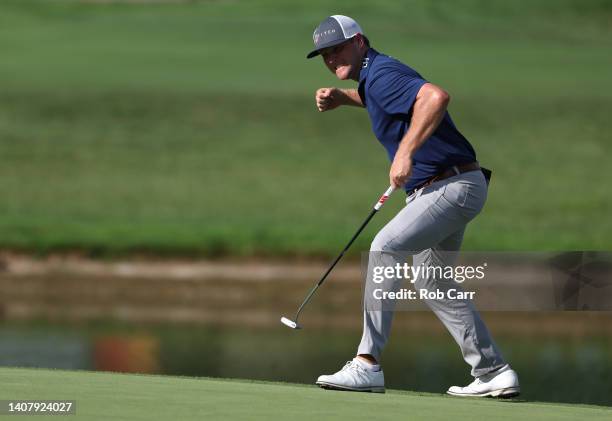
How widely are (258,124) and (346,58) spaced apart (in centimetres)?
2105

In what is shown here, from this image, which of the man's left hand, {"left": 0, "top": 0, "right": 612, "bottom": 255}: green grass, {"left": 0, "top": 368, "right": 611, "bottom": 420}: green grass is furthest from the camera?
{"left": 0, "top": 0, "right": 612, "bottom": 255}: green grass

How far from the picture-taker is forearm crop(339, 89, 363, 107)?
834 centimetres

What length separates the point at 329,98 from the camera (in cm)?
843

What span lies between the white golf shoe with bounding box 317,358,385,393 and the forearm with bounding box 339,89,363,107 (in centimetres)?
157

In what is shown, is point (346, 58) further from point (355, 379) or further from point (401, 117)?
point (355, 379)

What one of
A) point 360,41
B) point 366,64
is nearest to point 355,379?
point 366,64

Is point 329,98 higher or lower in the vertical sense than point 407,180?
higher

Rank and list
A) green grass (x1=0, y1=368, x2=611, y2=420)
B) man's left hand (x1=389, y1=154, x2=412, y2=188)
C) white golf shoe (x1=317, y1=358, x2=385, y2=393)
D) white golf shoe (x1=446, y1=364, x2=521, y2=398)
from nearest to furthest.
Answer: green grass (x1=0, y1=368, x2=611, y2=420) < man's left hand (x1=389, y1=154, x2=412, y2=188) < white golf shoe (x1=317, y1=358, x2=385, y2=393) < white golf shoe (x1=446, y1=364, x2=521, y2=398)

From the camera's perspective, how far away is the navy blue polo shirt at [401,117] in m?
7.31

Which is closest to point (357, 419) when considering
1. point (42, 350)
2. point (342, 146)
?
point (42, 350)

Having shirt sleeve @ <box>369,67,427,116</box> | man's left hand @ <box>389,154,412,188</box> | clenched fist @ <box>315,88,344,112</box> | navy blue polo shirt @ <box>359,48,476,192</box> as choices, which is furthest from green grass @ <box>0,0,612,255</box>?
man's left hand @ <box>389,154,412,188</box>

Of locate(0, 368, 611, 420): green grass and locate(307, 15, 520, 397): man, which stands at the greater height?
locate(307, 15, 520, 397): man

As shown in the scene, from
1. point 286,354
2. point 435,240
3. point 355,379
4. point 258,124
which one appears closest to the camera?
point 355,379

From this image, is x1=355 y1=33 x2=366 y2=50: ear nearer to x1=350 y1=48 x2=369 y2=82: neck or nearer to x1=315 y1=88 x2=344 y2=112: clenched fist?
x1=350 y1=48 x2=369 y2=82: neck
